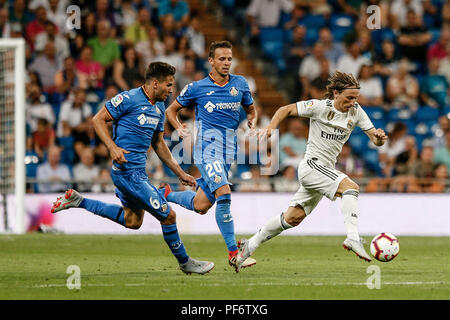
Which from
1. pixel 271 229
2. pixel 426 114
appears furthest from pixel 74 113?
pixel 271 229

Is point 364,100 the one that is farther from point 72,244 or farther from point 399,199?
point 72,244

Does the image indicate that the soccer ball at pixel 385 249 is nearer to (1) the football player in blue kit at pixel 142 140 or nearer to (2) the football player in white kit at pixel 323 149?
(2) the football player in white kit at pixel 323 149

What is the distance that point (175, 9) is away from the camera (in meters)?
20.1

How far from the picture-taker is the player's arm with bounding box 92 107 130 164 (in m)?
9.26

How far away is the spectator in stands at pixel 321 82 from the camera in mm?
18172

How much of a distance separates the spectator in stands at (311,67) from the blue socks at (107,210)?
9127 mm

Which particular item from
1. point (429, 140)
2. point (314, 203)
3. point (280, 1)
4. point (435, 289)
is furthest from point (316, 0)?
point (435, 289)

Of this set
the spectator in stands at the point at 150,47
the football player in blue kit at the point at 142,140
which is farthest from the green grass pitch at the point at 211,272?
the spectator in stands at the point at 150,47

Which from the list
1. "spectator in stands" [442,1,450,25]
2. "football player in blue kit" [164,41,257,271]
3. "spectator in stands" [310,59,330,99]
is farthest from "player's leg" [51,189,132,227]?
"spectator in stands" [442,1,450,25]

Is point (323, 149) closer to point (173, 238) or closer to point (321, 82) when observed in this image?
point (173, 238)

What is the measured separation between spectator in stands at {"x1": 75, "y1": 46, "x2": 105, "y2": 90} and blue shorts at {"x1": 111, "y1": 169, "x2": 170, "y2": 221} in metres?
8.80

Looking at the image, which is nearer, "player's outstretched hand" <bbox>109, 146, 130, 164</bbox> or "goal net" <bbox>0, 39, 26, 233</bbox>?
"player's outstretched hand" <bbox>109, 146, 130, 164</bbox>

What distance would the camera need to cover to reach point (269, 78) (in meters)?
20.6

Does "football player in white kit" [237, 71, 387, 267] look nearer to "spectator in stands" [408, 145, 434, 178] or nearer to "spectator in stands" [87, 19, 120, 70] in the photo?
"spectator in stands" [408, 145, 434, 178]
